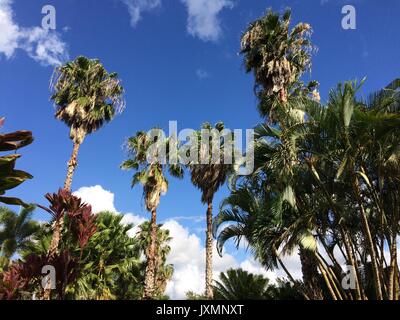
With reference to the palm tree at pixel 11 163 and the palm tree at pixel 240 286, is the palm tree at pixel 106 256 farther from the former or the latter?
the palm tree at pixel 11 163

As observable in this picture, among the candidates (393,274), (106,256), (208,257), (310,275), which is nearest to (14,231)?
(106,256)

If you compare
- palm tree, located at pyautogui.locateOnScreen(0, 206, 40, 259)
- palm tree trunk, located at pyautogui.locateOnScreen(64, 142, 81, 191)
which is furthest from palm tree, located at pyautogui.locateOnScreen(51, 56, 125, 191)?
palm tree, located at pyautogui.locateOnScreen(0, 206, 40, 259)

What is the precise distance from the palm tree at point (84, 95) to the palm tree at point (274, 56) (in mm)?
8541

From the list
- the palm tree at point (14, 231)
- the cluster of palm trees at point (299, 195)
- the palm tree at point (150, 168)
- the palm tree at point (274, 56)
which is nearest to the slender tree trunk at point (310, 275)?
the cluster of palm trees at point (299, 195)

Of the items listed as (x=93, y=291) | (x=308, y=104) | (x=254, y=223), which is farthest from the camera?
(x=93, y=291)

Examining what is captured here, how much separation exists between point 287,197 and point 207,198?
38.3ft

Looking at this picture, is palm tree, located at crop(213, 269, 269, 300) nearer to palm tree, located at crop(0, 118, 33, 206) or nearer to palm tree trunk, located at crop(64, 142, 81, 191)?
palm tree trunk, located at crop(64, 142, 81, 191)

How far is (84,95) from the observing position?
21.1 meters

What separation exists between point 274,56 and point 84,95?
34.3ft

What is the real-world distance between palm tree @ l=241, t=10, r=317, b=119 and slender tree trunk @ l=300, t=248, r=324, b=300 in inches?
251

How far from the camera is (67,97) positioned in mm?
21047

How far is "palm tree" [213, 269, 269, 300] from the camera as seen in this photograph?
1385 cm

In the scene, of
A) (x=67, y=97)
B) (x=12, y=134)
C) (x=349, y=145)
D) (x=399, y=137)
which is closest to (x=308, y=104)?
(x=349, y=145)
